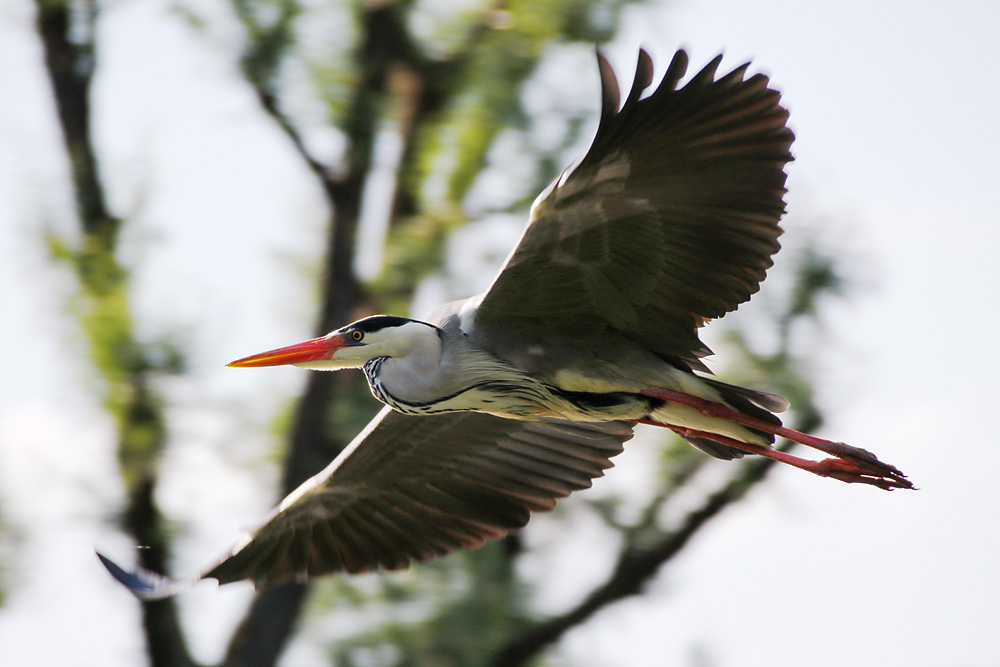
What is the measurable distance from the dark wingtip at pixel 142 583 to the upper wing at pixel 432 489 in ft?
2.13

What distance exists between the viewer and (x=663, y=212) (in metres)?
4.32

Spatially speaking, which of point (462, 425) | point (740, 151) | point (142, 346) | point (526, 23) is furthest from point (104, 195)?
point (740, 151)

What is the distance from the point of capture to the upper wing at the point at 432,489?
18.4 ft

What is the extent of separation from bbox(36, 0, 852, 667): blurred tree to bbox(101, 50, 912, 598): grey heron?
1626mm

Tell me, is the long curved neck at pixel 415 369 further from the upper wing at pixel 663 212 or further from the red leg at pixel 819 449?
the red leg at pixel 819 449

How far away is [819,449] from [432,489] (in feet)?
5.60

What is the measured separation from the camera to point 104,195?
7.82 m

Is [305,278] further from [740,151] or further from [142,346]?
[740,151]

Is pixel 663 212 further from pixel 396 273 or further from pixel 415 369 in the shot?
pixel 396 273

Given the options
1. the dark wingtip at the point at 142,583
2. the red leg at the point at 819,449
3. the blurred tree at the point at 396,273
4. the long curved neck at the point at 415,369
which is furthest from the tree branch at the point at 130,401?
the red leg at the point at 819,449

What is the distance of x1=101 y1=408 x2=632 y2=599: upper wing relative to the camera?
5.62 m

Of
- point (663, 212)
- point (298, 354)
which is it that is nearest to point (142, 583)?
point (298, 354)

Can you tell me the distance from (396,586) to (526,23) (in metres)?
3.28

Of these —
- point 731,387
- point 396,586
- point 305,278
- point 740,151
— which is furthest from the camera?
point 305,278
